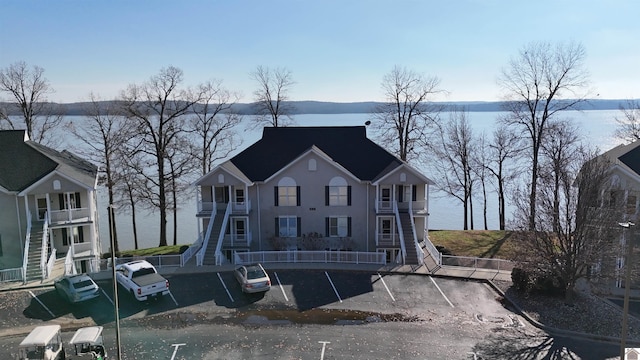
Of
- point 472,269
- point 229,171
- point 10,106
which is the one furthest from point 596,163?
point 10,106

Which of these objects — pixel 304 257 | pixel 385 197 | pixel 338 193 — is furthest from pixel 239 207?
pixel 385 197

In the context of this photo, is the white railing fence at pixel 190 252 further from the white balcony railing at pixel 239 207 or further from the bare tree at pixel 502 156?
the bare tree at pixel 502 156

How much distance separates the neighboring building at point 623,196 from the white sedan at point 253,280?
55.4ft

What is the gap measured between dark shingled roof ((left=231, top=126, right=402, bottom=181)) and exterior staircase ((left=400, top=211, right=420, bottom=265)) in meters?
3.60

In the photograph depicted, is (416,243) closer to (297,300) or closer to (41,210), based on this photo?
(297,300)

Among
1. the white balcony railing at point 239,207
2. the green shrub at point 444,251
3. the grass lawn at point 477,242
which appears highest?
the white balcony railing at point 239,207

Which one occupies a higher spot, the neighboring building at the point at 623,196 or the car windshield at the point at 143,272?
the neighboring building at the point at 623,196

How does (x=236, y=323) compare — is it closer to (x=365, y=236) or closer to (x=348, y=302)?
(x=348, y=302)

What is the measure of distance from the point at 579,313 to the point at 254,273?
A: 16.4 metres

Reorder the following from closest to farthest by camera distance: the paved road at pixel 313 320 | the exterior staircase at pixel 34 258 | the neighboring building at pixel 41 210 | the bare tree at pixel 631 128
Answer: the paved road at pixel 313 320 < the exterior staircase at pixel 34 258 < the neighboring building at pixel 41 210 < the bare tree at pixel 631 128

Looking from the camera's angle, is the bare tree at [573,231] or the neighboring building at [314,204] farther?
the neighboring building at [314,204]

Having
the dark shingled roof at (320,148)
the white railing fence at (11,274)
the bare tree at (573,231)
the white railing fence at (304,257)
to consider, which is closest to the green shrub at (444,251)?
the white railing fence at (304,257)

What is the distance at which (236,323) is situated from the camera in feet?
72.2

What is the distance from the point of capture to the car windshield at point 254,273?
2539cm
